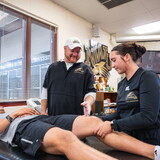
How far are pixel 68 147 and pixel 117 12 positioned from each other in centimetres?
289

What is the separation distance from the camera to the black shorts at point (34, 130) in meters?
1.03

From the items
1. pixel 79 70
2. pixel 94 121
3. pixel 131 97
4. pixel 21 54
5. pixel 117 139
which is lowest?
pixel 117 139

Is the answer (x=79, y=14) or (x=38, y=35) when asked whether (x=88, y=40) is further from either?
(x=38, y=35)

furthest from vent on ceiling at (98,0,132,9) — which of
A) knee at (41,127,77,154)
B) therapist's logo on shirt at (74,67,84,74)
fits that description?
knee at (41,127,77,154)

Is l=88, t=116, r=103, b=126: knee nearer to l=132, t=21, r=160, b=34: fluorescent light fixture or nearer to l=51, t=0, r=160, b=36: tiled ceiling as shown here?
l=51, t=0, r=160, b=36: tiled ceiling

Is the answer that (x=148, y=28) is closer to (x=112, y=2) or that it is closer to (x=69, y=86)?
(x=112, y=2)

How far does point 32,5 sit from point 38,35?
0.45 metres

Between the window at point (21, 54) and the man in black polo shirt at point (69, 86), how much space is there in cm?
72

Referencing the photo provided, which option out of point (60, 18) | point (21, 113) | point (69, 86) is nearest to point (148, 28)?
point (60, 18)

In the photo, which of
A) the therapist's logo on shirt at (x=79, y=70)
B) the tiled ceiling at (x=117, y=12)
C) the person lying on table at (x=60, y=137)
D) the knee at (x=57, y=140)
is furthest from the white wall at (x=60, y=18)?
the knee at (x=57, y=140)

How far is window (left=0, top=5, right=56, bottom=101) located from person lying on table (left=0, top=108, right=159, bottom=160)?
3.19 feet

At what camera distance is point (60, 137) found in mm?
971

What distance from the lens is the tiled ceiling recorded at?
9.23 feet

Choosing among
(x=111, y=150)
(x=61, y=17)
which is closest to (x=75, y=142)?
(x=111, y=150)
